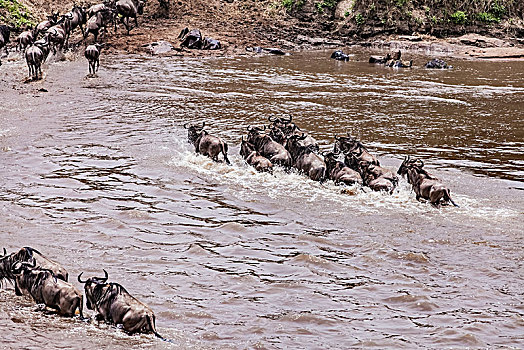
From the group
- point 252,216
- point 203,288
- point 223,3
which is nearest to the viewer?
point 203,288

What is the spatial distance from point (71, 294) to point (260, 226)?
11.5ft

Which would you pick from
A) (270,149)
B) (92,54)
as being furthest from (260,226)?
(92,54)

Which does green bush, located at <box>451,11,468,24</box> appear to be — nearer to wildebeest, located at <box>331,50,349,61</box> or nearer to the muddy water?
wildebeest, located at <box>331,50,349,61</box>

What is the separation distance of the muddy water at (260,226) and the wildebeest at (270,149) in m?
0.35

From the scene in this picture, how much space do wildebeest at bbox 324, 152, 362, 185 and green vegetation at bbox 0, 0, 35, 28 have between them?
62.0 ft

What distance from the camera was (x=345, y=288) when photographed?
7.88 metres

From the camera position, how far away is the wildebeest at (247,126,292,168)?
1235 cm

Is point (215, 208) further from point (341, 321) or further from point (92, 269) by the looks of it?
point (341, 321)

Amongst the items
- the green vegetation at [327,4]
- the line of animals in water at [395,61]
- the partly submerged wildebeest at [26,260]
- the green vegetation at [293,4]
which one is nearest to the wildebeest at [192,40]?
the line of animals in water at [395,61]

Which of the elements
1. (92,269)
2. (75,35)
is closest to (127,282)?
(92,269)

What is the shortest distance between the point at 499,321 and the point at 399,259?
5.91 ft

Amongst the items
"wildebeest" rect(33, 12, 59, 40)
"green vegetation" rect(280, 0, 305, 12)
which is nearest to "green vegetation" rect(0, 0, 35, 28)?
"wildebeest" rect(33, 12, 59, 40)

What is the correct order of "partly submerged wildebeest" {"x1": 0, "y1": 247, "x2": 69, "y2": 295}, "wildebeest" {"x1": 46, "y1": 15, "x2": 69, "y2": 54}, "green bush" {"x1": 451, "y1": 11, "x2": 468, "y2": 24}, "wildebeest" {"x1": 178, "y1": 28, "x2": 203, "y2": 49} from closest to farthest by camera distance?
"partly submerged wildebeest" {"x1": 0, "y1": 247, "x2": 69, "y2": 295} < "wildebeest" {"x1": 46, "y1": 15, "x2": 69, "y2": 54} < "wildebeest" {"x1": 178, "y1": 28, "x2": 203, "y2": 49} < "green bush" {"x1": 451, "y1": 11, "x2": 468, "y2": 24}

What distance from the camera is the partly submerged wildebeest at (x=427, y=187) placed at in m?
10.6
